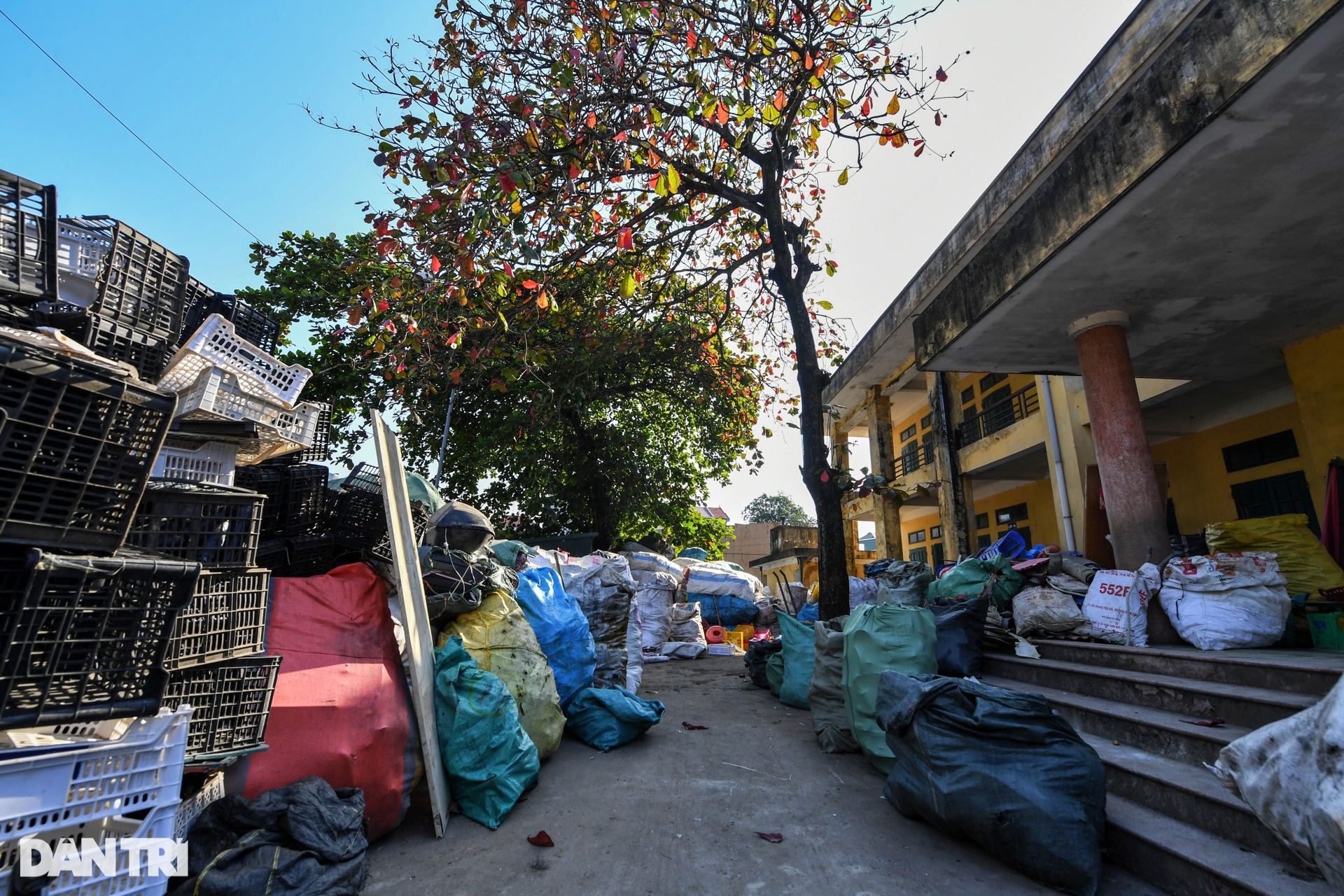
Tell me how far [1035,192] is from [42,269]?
5472 millimetres

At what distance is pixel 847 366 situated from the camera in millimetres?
12945

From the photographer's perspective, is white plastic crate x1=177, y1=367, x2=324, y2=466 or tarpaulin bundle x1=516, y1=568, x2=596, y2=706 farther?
tarpaulin bundle x1=516, y1=568, x2=596, y2=706

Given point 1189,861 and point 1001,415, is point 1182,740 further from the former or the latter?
point 1001,415

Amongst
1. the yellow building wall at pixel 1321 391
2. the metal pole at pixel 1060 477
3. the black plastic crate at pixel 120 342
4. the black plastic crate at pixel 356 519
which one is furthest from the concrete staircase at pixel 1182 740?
the metal pole at pixel 1060 477

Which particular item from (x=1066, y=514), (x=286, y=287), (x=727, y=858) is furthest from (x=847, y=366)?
(x=727, y=858)

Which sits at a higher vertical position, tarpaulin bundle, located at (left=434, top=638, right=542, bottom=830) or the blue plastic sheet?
the blue plastic sheet

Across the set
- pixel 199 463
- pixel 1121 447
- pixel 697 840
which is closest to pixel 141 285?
pixel 199 463

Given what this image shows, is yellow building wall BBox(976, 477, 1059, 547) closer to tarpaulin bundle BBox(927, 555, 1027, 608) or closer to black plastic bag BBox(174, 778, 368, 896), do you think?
tarpaulin bundle BBox(927, 555, 1027, 608)

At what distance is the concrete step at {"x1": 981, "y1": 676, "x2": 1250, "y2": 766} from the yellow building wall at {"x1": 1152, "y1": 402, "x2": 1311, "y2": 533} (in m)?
6.17

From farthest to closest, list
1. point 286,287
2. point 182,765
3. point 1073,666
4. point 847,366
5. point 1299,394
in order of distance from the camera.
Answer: point 847,366 < point 286,287 < point 1299,394 < point 1073,666 < point 182,765

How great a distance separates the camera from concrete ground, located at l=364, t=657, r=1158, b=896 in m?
2.33

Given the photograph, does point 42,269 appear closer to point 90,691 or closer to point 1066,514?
point 90,691

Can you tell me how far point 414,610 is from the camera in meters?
3.26

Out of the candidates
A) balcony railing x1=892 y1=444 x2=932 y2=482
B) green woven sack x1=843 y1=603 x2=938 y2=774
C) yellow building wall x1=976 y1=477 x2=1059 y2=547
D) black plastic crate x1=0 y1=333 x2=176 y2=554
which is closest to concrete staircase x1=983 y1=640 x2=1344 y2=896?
green woven sack x1=843 y1=603 x2=938 y2=774
